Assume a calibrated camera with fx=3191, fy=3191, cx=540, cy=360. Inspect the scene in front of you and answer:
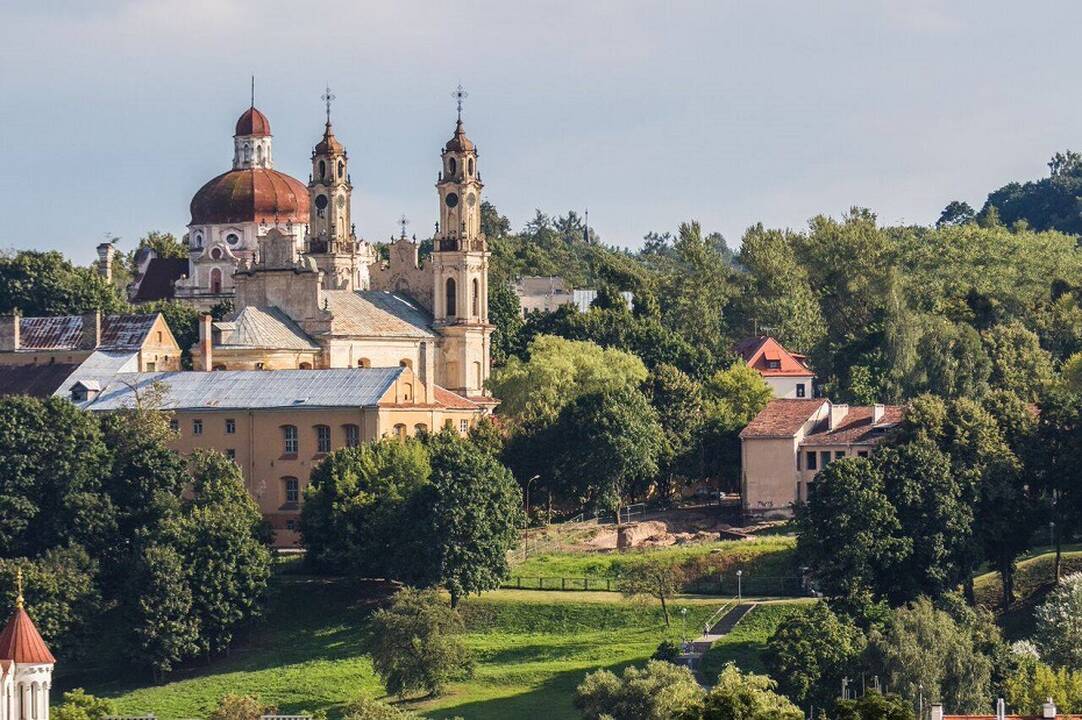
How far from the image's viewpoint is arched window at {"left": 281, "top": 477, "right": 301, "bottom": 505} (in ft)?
331

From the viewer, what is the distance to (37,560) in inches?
3654

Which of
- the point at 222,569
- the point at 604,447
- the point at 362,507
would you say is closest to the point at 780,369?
the point at 604,447

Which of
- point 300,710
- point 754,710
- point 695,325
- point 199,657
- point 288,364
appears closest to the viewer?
point 754,710

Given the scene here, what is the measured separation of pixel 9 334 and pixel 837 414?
105ft

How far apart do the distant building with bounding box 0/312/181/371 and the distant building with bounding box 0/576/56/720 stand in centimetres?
3188

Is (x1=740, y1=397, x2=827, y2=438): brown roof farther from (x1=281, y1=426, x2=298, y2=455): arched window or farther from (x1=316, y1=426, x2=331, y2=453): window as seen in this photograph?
(x1=281, y1=426, x2=298, y2=455): arched window

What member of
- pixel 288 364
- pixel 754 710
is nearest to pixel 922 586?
pixel 754 710

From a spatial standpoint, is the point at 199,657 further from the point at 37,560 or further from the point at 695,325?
the point at 695,325

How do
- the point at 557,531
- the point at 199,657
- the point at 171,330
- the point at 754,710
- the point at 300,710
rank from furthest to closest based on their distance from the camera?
the point at 171,330 < the point at 557,531 < the point at 199,657 < the point at 300,710 < the point at 754,710

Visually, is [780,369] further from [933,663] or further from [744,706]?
[744,706]

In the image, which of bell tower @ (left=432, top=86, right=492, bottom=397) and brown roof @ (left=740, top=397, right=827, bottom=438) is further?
bell tower @ (left=432, top=86, right=492, bottom=397)

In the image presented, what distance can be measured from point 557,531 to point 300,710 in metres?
17.0

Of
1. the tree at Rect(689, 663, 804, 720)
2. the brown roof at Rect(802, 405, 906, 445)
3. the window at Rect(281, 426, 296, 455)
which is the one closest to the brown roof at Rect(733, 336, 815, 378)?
the brown roof at Rect(802, 405, 906, 445)

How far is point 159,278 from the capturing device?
148 metres
